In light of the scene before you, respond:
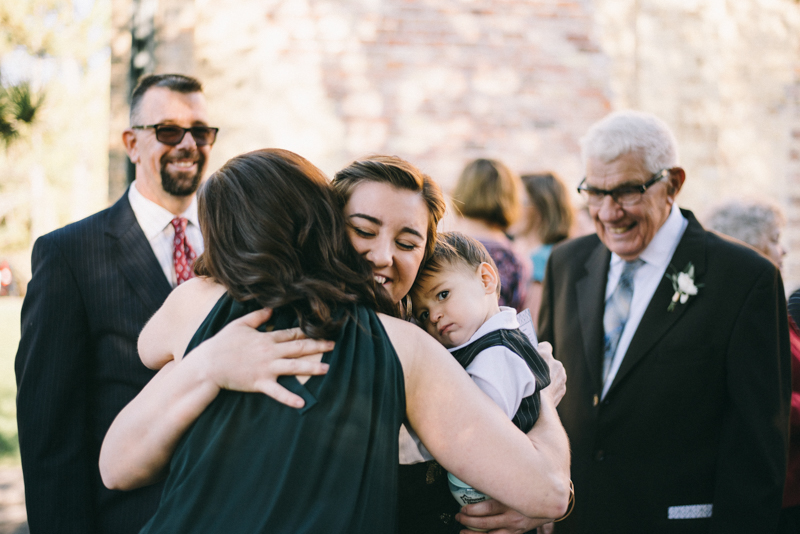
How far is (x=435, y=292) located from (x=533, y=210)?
2.71 meters

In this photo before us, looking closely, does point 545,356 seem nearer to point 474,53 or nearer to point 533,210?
point 533,210

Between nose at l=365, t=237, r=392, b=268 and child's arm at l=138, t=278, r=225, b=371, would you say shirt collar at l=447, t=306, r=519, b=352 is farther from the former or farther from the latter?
child's arm at l=138, t=278, r=225, b=371

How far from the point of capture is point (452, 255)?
202 centimetres

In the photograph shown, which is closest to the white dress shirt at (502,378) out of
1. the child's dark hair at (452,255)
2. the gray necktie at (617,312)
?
the child's dark hair at (452,255)

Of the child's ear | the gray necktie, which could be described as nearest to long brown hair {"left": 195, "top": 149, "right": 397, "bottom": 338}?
the child's ear

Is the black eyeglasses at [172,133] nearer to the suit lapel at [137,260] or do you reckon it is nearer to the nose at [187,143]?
the nose at [187,143]

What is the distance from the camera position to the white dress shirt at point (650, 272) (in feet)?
8.63

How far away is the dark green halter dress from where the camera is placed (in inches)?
48.8

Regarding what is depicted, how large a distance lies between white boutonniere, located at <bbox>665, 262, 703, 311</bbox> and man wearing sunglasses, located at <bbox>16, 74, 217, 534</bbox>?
2021mm

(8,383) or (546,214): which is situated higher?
(546,214)

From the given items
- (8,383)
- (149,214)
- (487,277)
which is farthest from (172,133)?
(8,383)

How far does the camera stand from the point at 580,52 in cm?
533

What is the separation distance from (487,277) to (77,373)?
4.94 feet

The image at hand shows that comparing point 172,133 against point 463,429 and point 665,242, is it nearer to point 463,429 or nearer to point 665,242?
point 463,429
